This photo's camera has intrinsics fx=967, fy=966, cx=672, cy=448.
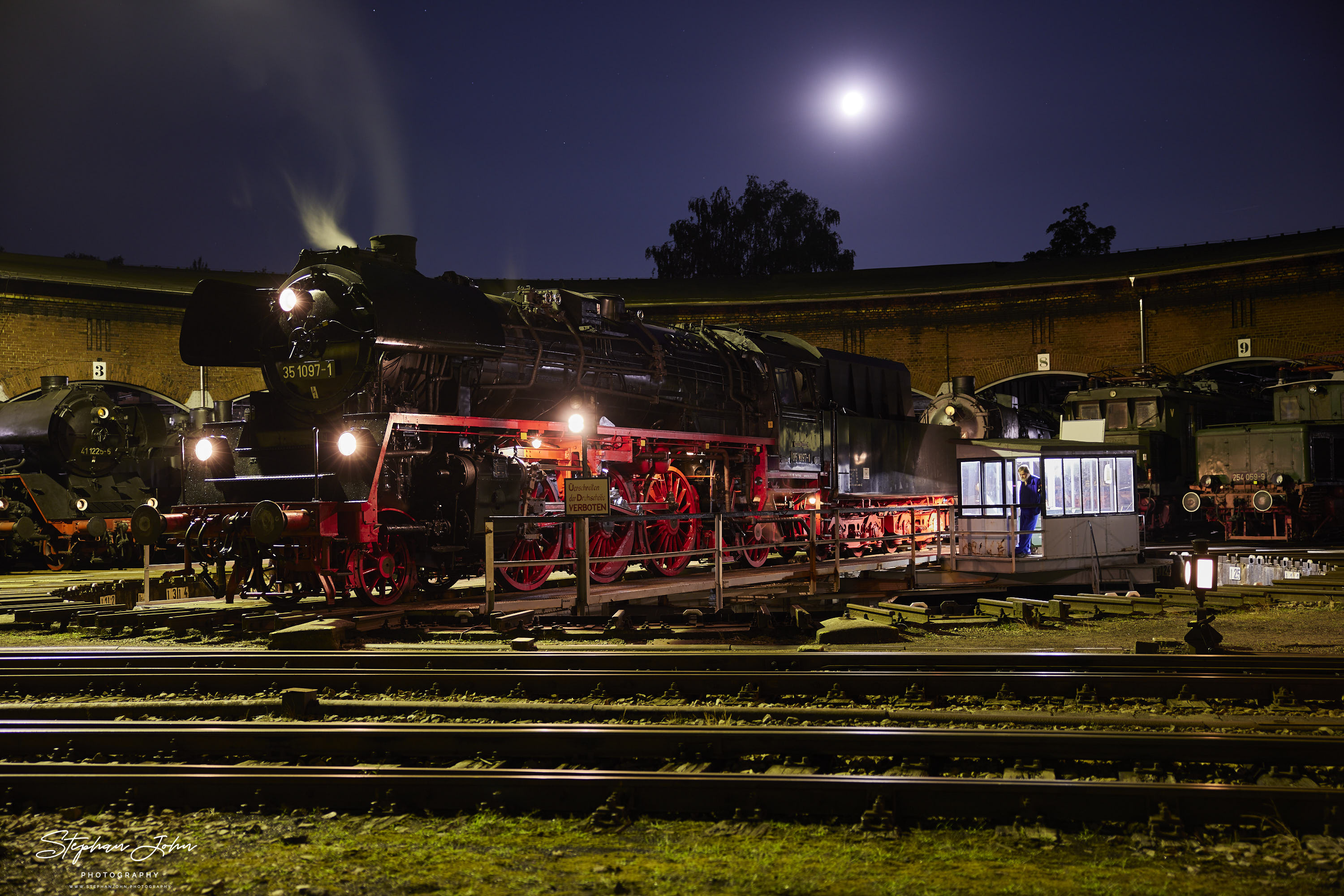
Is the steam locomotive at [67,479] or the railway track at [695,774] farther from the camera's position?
the steam locomotive at [67,479]

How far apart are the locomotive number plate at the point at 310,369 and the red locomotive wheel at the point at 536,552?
2.51m

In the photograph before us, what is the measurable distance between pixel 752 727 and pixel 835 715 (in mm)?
784

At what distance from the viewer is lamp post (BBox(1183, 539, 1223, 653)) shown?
Answer: 6.98 m

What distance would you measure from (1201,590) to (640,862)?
219 inches

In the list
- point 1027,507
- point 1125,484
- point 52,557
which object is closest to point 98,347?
point 52,557

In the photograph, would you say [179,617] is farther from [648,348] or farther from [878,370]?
[878,370]

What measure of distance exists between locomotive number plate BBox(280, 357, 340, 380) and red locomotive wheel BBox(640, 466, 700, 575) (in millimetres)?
4254

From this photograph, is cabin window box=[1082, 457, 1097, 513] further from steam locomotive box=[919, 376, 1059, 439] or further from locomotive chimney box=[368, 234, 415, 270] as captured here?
locomotive chimney box=[368, 234, 415, 270]

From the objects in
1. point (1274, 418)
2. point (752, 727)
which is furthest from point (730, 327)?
point (1274, 418)

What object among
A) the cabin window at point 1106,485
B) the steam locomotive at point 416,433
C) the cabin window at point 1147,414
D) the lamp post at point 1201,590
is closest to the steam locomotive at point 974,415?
the cabin window at point 1147,414

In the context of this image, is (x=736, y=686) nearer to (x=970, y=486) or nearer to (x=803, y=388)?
(x=803, y=388)

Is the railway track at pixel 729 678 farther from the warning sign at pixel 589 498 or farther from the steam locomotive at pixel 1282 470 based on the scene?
→ the steam locomotive at pixel 1282 470

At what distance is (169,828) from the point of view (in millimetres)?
3865

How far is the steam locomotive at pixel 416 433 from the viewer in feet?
29.5
